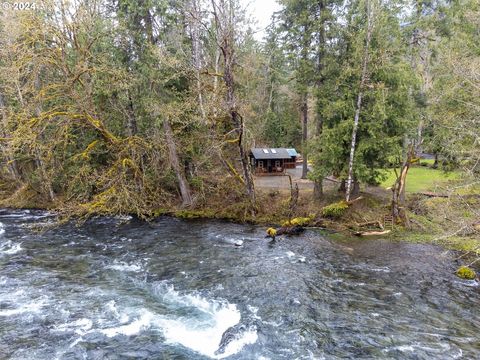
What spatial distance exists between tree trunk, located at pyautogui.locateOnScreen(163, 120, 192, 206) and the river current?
5.68 m

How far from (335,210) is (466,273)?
7.66 meters

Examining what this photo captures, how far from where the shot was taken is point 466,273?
13.2 metres

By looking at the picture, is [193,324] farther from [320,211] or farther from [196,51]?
[196,51]

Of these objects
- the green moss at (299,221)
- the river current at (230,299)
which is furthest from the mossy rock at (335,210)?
the river current at (230,299)

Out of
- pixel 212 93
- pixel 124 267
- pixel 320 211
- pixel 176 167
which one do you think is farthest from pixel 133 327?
pixel 212 93

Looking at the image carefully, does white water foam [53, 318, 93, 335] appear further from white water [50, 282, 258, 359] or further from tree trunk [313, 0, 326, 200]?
tree trunk [313, 0, 326, 200]

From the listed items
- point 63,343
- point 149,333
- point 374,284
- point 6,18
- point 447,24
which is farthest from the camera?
point 447,24

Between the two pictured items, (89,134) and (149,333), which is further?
(89,134)

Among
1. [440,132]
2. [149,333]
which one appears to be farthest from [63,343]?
[440,132]

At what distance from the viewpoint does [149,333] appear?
9469mm

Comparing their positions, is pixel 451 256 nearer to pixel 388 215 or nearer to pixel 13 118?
pixel 388 215

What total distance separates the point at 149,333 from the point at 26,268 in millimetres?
7603

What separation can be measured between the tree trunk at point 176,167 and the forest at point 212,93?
0.08 meters

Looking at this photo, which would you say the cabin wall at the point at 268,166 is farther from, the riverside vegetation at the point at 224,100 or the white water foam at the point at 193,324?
the white water foam at the point at 193,324
